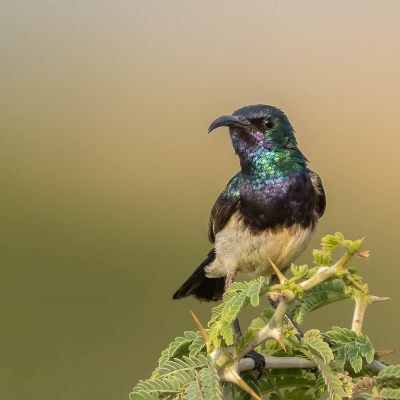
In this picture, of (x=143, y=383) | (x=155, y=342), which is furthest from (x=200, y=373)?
(x=155, y=342)

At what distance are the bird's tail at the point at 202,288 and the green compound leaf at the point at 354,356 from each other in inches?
92.2

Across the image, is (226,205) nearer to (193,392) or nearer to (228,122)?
(228,122)

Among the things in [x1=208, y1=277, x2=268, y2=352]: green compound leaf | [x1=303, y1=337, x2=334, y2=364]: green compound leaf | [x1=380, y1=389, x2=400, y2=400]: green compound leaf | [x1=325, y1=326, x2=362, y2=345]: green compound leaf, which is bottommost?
[x1=380, y1=389, x2=400, y2=400]: green compound leaf

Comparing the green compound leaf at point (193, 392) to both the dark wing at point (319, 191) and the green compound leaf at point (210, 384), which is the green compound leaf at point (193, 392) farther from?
the dark wing at point (319, 191)

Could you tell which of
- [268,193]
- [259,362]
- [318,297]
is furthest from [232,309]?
[268,193]

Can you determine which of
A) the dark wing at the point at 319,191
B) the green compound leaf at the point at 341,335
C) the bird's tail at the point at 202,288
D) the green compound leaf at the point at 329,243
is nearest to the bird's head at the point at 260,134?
the dark wing at the point at 319,191

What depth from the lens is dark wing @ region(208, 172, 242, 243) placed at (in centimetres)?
343

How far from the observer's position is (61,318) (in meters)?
5.71

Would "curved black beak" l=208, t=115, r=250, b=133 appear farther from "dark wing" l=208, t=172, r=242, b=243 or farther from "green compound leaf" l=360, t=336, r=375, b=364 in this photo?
"green compound leaf" l=360, t=336, r=375, b=364

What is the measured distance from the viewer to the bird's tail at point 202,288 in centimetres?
389

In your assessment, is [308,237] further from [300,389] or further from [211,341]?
[211,341]

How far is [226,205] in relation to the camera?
3.47m

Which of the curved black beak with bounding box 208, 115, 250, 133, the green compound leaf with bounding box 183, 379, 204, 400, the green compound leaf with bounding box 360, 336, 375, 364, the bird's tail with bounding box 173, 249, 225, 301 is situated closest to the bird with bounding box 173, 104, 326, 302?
the curved black beak with bounding box 208, 115, 250, 133

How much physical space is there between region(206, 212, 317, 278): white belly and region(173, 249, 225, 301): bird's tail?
273 millimetres
